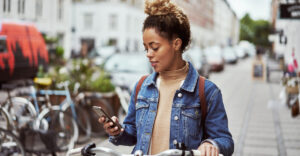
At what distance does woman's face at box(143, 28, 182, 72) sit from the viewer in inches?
84.1

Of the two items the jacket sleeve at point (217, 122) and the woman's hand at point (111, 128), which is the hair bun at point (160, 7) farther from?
the woman's hand at point (111, 128)

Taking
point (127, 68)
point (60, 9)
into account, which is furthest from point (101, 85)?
point (60, 9)

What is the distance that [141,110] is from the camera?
2.27 m

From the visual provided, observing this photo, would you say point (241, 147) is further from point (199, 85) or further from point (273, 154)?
point (199, 85)

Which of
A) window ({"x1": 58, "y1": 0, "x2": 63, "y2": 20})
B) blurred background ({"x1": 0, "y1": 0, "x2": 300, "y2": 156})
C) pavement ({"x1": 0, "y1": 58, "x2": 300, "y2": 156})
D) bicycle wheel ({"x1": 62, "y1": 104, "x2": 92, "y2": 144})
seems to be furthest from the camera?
window ({"x1": 58, "y1": 0, "x2": 63, "y2": 20})

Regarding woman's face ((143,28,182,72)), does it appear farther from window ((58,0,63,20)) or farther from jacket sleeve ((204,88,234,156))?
window ((58,0,63,20))

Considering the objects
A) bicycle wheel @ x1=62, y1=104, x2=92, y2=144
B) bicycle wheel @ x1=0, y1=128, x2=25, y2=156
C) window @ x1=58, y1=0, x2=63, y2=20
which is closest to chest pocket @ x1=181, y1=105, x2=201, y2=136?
bicycle wheel @ x1=0, y1=128, x2=25, y2=156

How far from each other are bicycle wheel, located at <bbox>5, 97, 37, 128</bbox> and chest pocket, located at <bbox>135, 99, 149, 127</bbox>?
Answer: 4.00m

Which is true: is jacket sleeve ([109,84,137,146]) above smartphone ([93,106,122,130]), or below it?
below

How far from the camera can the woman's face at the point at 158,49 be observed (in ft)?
7.01

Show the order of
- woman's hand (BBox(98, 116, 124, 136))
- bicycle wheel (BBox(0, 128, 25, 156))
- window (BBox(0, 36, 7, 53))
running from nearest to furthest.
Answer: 1. woman's hand (BBox(98, 116, 124, 136))
2. bicycle wheel (BBox(0, 128, 25, 156))
3. window (BBox(0, 36, 7, 53))

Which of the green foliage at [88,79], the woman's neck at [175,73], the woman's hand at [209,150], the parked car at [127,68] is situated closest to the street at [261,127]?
the green foliage at [88,79]

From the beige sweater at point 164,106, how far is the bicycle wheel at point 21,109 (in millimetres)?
4112

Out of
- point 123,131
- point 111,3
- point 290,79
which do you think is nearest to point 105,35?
point 111,3
